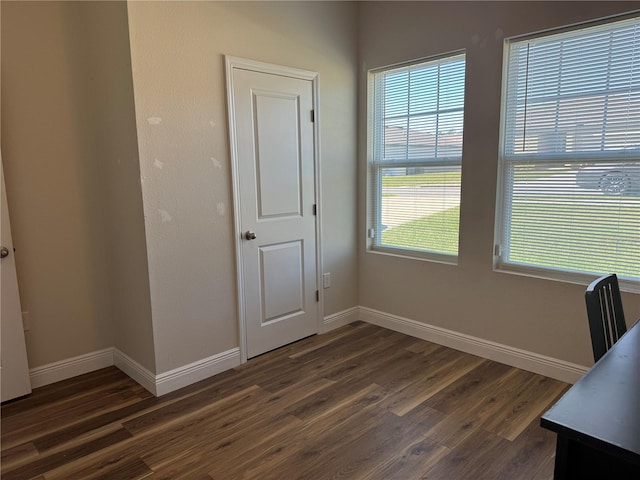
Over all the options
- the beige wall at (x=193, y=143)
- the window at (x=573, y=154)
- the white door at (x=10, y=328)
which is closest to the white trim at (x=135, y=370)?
the beige wall at (x=193, y=143)

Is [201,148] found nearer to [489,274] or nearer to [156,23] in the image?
[156,23]

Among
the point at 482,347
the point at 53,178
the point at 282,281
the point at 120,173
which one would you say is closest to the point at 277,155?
Result: the point at 282,281

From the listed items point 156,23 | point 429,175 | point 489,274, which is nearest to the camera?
point 156,23

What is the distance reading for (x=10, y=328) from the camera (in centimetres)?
258

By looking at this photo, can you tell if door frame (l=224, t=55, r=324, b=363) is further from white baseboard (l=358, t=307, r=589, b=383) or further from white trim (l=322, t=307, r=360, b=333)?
white baseboard (l=358, t=307, r=589, b=383)

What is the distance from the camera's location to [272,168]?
3.08 m

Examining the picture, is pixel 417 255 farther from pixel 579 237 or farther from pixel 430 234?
pixel 579 237

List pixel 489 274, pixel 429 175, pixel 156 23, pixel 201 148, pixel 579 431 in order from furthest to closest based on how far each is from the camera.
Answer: pixel 429 175
pixel 489 274
pixel 201 148
pixel 156 23
pixel 579 431

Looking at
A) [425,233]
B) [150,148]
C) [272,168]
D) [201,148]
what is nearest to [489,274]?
[425,233]

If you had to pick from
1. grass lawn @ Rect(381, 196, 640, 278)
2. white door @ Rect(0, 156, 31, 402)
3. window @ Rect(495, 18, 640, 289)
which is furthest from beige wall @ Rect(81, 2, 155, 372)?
window @ Rect(495, 18, 640, 289)

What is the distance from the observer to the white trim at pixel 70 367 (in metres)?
2.78

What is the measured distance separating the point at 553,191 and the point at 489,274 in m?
0.68

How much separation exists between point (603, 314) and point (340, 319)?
93.8 inches

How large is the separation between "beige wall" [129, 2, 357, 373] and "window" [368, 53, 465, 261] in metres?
0.74
